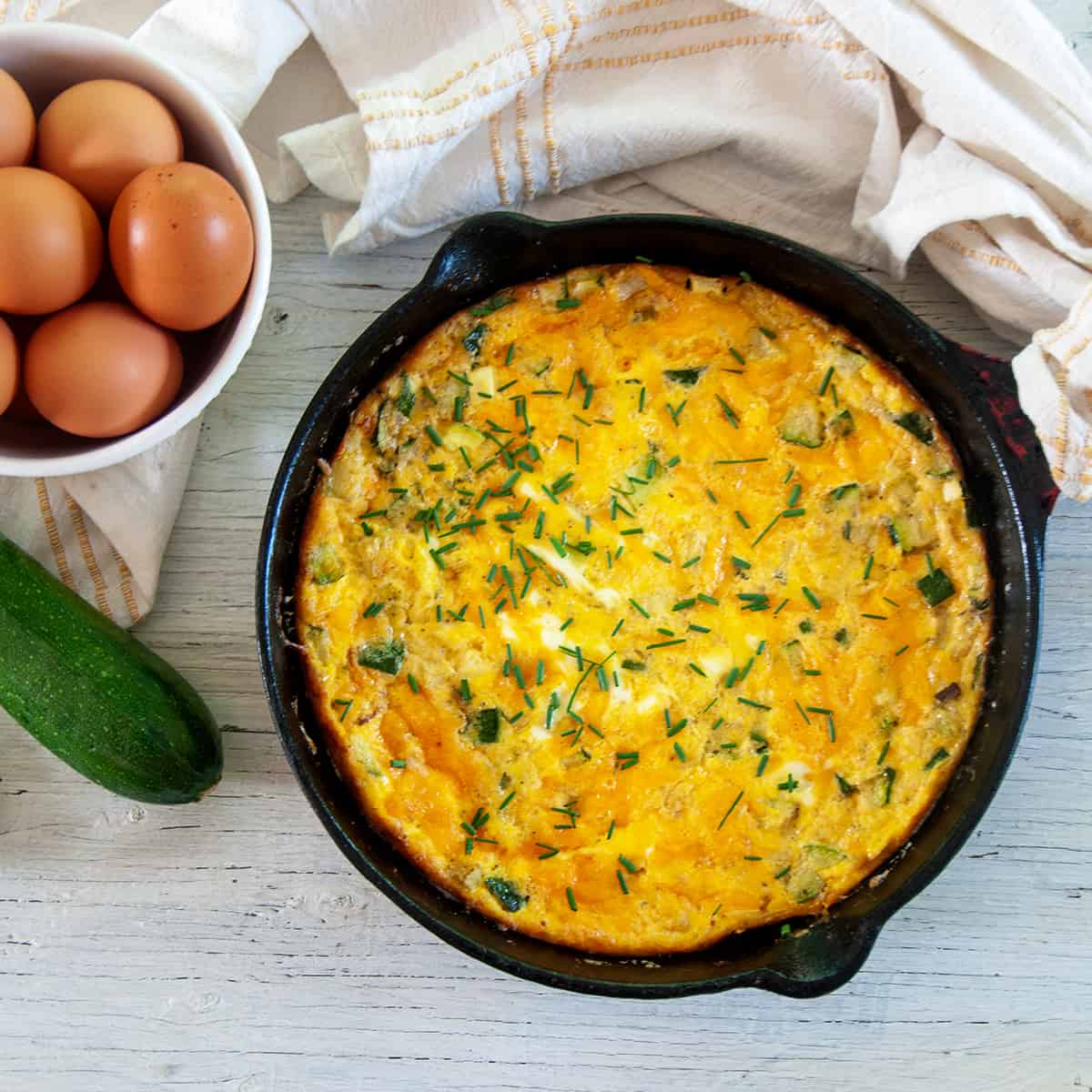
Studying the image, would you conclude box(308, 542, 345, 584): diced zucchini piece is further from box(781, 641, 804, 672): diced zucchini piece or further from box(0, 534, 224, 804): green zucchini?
box(781, 641, 804, 672): diced zucchini piece

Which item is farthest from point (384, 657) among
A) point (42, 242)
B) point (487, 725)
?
point (42, 242)

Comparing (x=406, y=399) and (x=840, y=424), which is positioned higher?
(x=840, y=424)

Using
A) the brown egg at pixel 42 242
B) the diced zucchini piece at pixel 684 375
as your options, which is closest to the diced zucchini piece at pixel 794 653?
the diced zucchini piece at pixel 684 375

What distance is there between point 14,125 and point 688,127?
1262 mm

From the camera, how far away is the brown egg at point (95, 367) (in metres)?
2.03

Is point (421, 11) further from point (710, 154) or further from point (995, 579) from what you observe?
point (995, 579)

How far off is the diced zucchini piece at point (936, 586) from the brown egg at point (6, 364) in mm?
1672

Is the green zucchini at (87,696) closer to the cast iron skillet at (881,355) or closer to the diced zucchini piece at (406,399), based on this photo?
the cast iron skillet at (881,355)

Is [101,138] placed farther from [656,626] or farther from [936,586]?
[936,586]

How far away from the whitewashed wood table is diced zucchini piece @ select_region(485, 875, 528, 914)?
411mm

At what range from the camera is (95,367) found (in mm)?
2033

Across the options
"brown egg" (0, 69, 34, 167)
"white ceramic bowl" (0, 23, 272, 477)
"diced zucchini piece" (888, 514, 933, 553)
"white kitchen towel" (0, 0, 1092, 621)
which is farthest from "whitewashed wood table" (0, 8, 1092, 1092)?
"brown egg" (0, 69, 34, 167)

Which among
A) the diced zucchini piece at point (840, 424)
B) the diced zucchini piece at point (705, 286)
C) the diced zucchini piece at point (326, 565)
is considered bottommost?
the diced zucchini piece at point (326, 565)

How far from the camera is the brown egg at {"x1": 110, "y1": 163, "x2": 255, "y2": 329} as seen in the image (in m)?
1.97
